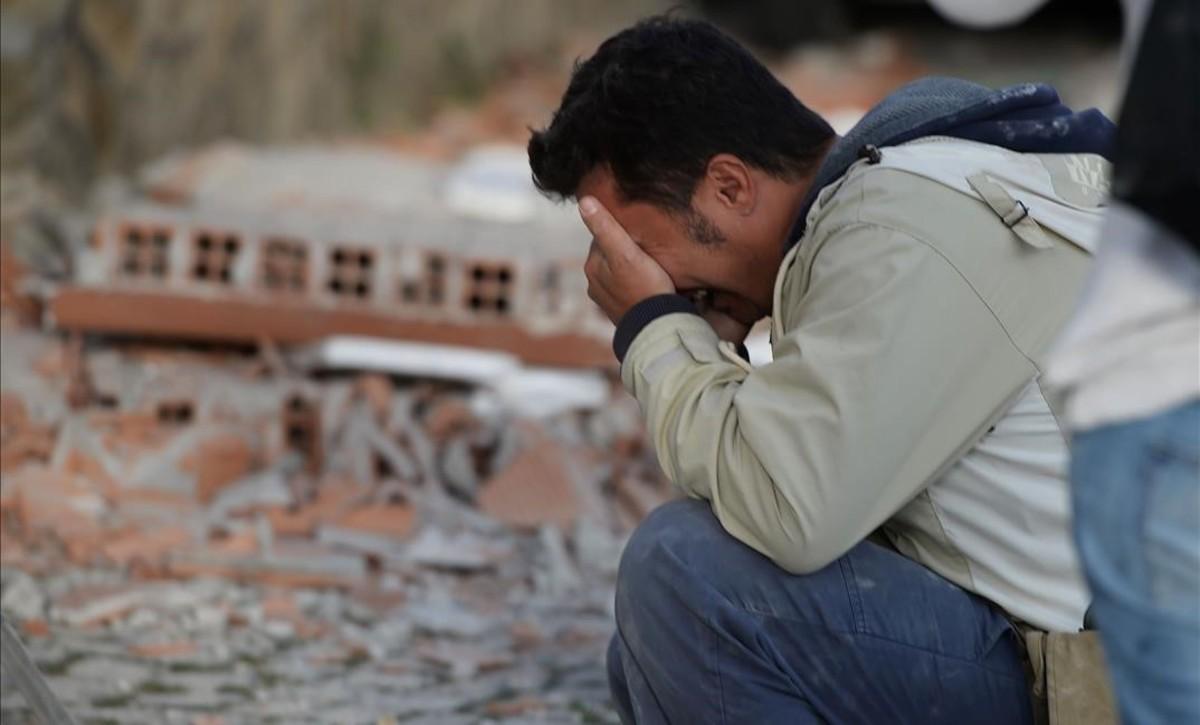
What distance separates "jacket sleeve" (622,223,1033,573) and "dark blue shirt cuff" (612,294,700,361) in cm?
23

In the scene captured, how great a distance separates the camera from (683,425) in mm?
2449

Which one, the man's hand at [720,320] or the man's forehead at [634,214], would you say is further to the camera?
the man's hand at [720,320]

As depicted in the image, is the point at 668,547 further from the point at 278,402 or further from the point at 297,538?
the point at 278,402

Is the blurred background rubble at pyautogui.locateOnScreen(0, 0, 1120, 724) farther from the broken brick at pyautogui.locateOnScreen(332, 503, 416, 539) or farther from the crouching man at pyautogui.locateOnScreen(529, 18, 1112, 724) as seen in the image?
the crouching man at pyautogui.locateOnScreen(529, 18, 1112, 724)

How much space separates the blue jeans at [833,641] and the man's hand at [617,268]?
1.22ft

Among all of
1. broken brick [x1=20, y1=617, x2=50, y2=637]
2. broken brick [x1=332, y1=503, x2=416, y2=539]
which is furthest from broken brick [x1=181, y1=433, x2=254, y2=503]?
broken brick [x1=20, y1=617, x2=50, y2=637]

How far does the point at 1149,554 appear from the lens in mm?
1661

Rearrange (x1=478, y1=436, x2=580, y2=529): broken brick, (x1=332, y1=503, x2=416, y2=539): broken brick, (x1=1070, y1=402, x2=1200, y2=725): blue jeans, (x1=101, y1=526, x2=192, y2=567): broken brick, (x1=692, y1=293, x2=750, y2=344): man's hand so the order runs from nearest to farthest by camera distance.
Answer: (x1=1070, y1=402, x2=1200, y2=725): blue jeans, (x1=692, y1=293, x2=750, y2=344): man's hand, (x1=101, y1=526, x2=192, y2=567): broken brick, (x1=332, y1=503, x2=416, y2=539): broken brick, (x1=478, y1=436, x2=580, y2=529): broken brick

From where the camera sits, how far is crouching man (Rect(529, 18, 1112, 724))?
2303 millimetres

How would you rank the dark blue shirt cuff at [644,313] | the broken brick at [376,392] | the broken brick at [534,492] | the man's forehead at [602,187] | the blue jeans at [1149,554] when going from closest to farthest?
the blue jeans at [1149,554]
the dark blue shirt cuff at [644,313]
the man's forehead at [602,187]
the broken brick at [534,492]
the broken brick at [376,392]

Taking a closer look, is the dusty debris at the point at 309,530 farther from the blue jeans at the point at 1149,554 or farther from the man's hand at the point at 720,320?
the blue jeans at the point at 1149,554

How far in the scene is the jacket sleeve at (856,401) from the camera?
227cm

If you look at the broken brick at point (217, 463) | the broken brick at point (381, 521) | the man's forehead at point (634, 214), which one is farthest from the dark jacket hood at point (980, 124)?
the broken brick at point (217, 463)

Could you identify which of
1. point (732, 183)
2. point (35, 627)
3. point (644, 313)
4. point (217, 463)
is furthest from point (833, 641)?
point (217, 463)
